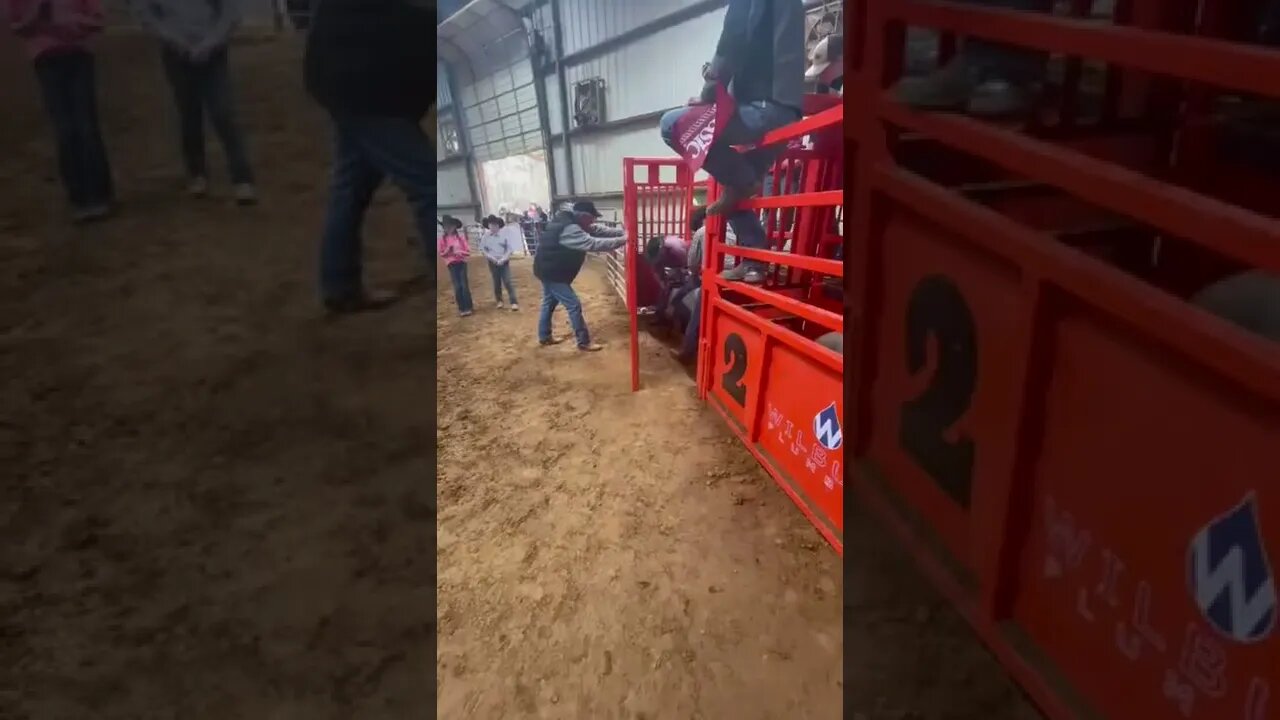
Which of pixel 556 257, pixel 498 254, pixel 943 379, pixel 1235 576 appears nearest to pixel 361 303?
pixel 498 254

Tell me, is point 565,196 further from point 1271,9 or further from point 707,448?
point 1271,9

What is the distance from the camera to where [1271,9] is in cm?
58

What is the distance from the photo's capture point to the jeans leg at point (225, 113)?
0.78 meters

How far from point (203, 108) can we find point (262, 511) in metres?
0.46

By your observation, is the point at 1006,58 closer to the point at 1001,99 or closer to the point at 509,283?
the point at 1001,99

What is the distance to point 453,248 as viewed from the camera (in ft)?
3.25

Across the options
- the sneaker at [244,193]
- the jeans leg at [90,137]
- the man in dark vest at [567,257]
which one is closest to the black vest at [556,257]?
the man in dark vest at [567,257]

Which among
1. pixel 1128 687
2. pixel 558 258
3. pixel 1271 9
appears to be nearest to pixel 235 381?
pixel 558 258

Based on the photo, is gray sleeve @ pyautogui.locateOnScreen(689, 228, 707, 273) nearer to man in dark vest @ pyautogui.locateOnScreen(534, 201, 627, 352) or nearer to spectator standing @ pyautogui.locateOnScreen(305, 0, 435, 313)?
man in dark vest @ pyautogui.locateOnScreen(534, 201, 627, 352)

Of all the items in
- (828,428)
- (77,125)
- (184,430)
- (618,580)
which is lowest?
(618,580)

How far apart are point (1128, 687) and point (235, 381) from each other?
36.0 inches

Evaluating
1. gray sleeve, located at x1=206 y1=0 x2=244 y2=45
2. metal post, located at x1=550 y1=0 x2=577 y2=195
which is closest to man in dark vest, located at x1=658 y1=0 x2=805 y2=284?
metal post, located at x1=550 y1=0 x2=577 y2=195

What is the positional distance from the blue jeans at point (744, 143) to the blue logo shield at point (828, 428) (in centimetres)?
41

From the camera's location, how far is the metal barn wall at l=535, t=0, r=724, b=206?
1.11 meters
